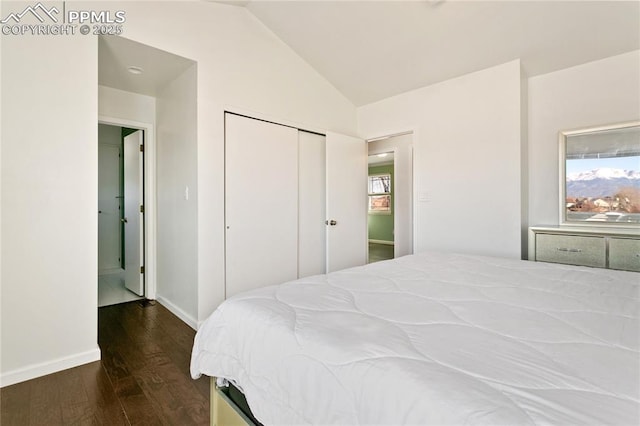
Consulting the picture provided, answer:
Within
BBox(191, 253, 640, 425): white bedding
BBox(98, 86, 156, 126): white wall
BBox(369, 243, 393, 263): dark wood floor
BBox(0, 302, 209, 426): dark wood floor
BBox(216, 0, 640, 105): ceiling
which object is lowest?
BBox(0, 302, 209, 426): dark wood floor

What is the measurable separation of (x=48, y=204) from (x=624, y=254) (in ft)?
13.8

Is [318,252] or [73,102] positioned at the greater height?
[73,102]

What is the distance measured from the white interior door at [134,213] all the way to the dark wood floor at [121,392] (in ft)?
4.21

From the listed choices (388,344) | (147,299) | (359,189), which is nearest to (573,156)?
(359,189)

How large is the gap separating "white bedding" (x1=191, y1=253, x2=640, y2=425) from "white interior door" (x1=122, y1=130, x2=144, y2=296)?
2811mm

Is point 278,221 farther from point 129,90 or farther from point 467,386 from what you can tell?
point 467,386

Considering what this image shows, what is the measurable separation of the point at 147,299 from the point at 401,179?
4176mm

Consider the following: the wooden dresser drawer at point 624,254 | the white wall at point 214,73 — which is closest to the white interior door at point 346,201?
the white wall at point 214,73

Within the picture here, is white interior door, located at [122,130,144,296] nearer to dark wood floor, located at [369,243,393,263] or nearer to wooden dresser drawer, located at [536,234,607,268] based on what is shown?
dark wood floor, located at [369,243,393,263]

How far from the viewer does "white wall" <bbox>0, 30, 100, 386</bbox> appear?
74.4 inches

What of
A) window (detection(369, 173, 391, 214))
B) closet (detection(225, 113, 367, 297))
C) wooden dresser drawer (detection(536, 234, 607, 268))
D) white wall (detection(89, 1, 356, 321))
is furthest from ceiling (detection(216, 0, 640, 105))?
window (detection(369, 173, 391, 214))

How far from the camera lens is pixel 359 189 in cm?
412

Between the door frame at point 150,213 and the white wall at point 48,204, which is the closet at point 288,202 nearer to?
the white wall at point 48,204

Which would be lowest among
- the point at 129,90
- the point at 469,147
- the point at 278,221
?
the point at 278,221
